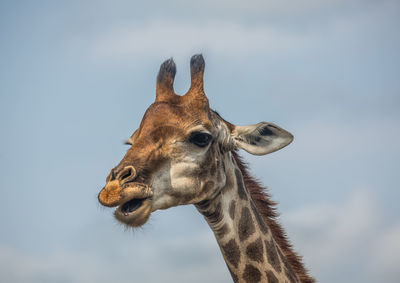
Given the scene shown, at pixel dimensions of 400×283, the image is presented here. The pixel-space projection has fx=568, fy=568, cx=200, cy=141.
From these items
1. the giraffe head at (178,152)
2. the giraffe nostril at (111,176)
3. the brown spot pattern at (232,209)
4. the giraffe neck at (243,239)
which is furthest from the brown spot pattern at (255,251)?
the giraffe nostril at (111,176)

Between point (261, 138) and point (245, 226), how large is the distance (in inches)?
61.4

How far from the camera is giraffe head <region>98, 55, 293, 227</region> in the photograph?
810 cm

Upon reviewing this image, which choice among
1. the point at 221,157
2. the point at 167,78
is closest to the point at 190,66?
the point at 167,78

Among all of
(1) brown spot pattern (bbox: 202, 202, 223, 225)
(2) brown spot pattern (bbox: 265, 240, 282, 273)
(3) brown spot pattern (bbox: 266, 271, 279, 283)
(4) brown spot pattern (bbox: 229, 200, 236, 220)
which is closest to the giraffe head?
(1) brown spot pattern (bbox: 202, 202, 223, 225)

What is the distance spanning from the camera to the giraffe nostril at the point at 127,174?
798 cm

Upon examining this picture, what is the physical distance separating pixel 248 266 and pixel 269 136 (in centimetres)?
221

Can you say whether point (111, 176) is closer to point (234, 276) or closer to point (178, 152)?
point (178, 152)

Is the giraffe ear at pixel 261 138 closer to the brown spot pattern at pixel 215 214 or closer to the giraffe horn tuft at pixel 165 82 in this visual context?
the brown spot pattern at pixel 215 214

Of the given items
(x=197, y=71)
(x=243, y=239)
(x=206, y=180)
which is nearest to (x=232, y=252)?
(x=243, y=239)

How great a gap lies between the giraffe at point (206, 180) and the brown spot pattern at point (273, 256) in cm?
2

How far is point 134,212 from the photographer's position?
812 cm

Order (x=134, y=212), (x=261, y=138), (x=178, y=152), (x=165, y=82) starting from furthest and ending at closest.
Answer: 1. (x=165, y=82)
2. (x=261, y=138)
3. (x=178, y=152)
4. (x=134, y=212)

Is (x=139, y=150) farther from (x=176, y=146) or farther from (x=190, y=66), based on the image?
(x=190, y=66)

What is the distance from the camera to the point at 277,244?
9516mm
